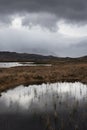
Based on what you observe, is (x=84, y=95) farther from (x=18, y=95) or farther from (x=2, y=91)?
(x=2, y=91)

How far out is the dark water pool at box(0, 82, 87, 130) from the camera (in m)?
22.6

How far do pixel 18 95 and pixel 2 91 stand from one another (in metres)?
5.39

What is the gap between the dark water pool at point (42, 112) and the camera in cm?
2259

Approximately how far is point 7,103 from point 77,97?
957 cm

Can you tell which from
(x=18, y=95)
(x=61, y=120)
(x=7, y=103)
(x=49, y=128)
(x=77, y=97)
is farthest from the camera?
(x=18, y=95)

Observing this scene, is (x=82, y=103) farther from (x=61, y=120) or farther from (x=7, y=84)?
(x=7, y=84)

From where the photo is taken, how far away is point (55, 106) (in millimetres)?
29375

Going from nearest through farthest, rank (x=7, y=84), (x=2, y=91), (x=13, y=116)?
(x=13, y=116) < (x=2, y=91) < (x=7, y=84)

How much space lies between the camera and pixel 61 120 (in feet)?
77.8

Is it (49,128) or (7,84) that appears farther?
(7,84)

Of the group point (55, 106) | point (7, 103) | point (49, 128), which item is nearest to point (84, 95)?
point (55, 106)

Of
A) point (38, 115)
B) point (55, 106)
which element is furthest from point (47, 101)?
point (38, 115)

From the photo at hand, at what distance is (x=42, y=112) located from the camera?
2706 cm

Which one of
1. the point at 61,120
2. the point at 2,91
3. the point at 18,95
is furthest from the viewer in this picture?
the point at 2,91
